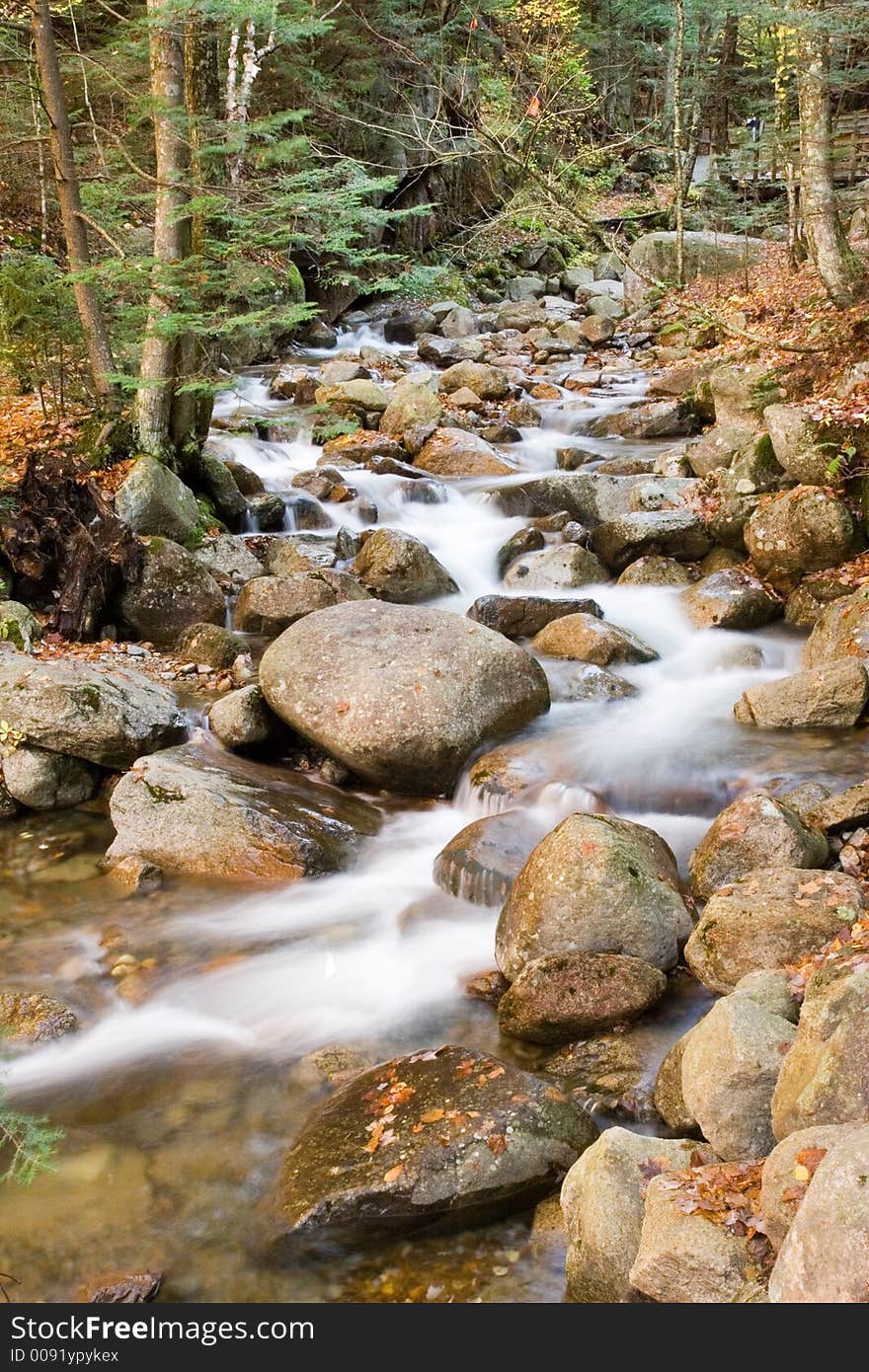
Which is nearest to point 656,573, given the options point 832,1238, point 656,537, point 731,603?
point 656,537

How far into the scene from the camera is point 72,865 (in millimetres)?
6695

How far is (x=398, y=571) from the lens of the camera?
10648 mm

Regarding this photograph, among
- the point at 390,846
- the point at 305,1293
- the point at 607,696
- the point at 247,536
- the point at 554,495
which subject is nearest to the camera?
the point at 305,1293

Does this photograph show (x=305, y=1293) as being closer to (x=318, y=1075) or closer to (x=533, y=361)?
(x=318, y=1075)

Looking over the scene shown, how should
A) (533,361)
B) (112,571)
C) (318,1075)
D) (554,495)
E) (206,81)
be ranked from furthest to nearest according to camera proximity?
(533,361) < (554,495) < (206,81) < (112,571) < (318,1075)

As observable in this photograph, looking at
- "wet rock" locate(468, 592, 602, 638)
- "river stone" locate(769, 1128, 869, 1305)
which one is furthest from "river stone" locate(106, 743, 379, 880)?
"river stone" locate(769, 1128, 869, 1305)

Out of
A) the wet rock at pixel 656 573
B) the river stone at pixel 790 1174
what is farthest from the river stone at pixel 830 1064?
the wet rock at pixel 656 573

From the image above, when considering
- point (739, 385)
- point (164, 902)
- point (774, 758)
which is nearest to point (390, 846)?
point (164, 902)

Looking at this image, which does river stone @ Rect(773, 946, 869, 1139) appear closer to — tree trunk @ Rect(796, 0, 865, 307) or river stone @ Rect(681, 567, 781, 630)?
river stone @ Rect(681, 567, 781, 630)

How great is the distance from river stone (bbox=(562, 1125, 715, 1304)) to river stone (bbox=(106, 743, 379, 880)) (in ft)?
11.3

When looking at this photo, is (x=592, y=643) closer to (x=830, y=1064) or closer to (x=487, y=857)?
(x=487, y=857)

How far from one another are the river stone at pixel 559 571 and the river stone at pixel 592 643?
1.41 meters

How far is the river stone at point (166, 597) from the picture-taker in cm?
968

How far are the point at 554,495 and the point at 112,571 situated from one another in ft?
19.2
